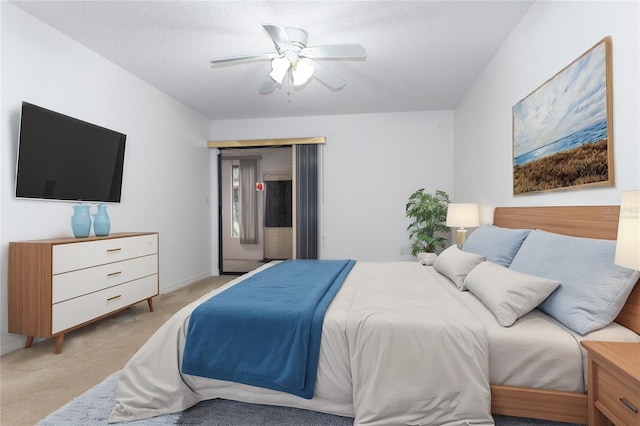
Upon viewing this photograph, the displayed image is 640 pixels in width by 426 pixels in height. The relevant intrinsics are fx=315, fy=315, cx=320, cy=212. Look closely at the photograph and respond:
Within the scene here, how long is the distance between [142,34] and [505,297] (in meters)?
3.42

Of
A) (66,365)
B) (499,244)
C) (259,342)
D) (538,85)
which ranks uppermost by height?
(538,85)

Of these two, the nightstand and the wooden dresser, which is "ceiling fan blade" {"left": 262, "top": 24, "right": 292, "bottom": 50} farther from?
the nightstand

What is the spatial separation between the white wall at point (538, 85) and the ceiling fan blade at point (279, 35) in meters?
1.82

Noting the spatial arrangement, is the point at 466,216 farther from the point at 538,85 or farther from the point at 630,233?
the point at 630,233

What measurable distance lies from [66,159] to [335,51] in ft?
8.22

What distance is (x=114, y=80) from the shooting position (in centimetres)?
337

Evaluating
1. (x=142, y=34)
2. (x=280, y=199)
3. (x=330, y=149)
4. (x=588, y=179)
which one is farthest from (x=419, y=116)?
(x=142, y=34)

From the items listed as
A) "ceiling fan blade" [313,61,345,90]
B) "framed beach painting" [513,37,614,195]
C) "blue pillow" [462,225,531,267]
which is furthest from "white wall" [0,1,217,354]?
"framed beach painting" [513,37,614,195]

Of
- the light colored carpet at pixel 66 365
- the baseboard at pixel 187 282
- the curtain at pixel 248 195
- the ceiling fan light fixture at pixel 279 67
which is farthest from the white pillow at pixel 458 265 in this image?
the curtain at pixel 248 195

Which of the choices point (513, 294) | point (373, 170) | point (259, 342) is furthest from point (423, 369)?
point (373, 170)

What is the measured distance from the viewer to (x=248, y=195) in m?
5.92

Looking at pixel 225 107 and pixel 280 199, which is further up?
pixel 225 107

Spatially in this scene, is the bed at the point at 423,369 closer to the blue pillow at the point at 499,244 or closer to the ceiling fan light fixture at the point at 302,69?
the blue pillow at the point at 499,244

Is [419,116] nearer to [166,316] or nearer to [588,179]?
[588,179]
